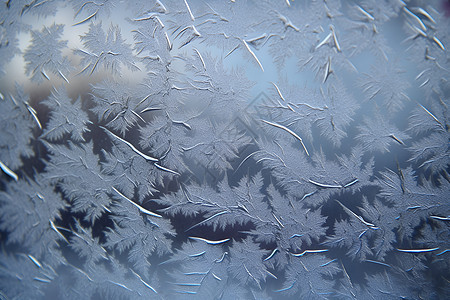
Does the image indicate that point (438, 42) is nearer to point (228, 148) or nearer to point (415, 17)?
point (415, 17)

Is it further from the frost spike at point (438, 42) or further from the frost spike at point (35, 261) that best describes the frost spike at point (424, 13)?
the frost spike at point (35, 261)

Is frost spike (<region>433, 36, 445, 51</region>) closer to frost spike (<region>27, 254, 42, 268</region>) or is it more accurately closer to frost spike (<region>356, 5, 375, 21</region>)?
frost spike (<region>356, 5, 375, 21</region>)

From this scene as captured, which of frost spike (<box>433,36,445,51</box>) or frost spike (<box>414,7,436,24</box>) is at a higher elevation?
frost spike (<box>414,7,436,24</box>)

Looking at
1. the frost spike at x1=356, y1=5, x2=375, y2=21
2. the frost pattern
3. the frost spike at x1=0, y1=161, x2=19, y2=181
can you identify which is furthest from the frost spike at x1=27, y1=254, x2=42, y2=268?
the frost spike at x1=356, y1=5, x2=375, y2=21

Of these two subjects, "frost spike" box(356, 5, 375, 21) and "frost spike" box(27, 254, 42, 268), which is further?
"frost spike" box(27, 254, 42, 268)

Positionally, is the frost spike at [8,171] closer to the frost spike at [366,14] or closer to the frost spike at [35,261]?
the frost spike at [35,261]

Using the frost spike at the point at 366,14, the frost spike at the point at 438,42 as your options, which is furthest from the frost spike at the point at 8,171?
the frost spike at the point at 438,42

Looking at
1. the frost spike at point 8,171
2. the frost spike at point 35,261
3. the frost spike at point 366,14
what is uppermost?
the frost spike at point 8,171

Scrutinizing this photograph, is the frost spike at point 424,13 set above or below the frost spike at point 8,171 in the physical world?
below

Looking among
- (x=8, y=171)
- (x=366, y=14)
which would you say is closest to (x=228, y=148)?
(x=366, y=14)

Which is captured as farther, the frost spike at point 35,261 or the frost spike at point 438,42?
the frost spike at point 35,261

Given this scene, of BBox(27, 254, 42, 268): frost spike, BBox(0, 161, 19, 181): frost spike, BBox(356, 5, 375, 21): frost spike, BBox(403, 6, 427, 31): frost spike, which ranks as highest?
BBox(0, 161, 19, 181): frost spike
